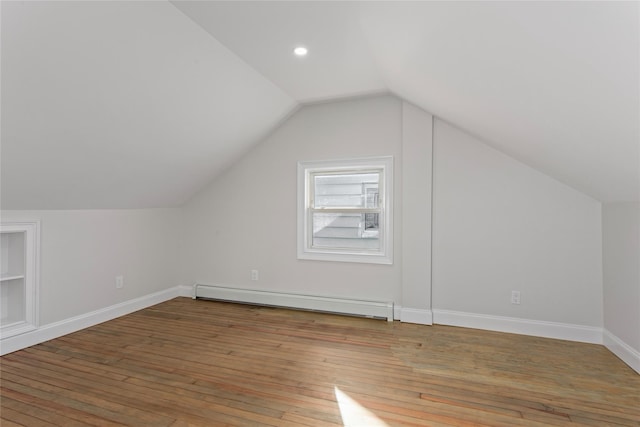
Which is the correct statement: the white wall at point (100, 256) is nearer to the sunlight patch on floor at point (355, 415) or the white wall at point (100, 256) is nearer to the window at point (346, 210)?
the window at point (346, 210)

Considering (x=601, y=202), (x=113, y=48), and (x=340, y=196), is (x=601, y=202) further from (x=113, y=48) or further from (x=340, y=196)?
(x=113, y=48)

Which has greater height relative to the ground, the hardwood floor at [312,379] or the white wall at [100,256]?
the white wall at [100,256]

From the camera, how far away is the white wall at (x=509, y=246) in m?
2.95

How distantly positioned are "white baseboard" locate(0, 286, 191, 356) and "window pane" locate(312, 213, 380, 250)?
207cm

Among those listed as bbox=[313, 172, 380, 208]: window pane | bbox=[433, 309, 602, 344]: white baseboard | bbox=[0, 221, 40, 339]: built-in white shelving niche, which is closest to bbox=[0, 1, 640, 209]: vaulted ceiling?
bbox=[0, 221, 40, 339]: built-in white shelving niche

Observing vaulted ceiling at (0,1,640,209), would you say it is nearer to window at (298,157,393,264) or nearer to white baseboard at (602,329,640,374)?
window at (298,157,393,264)

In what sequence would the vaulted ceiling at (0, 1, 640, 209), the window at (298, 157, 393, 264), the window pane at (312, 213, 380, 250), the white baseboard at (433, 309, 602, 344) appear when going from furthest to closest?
the window pane at (312, 213, 380, 250), the window at (298, 157, 393, 264), the white baseboard at (433, 309, 602, 344), the vaulted ceiling at (0, 1, 640, 209)

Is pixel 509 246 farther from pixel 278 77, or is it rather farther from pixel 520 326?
pixel 278 77

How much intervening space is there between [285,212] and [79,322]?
7.85 feet

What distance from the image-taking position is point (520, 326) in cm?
311

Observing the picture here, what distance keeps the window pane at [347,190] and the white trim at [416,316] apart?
1.22 metres

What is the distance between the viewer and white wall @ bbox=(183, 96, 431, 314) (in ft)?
11.8

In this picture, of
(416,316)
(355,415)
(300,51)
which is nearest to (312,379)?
(355,415)

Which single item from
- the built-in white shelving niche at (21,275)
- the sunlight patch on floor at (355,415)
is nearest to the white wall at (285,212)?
the sunlight patch on floor at (355,415)
